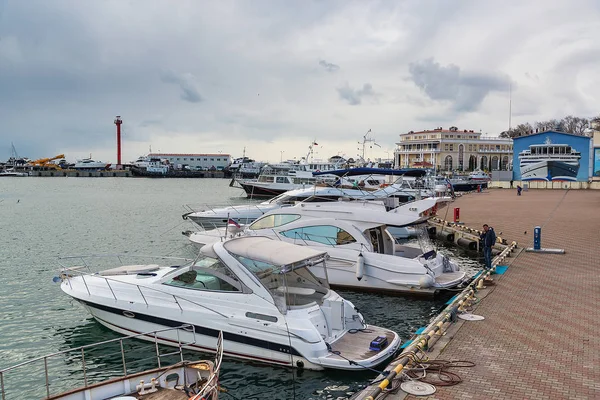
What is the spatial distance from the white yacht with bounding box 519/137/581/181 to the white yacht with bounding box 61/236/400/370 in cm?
6203

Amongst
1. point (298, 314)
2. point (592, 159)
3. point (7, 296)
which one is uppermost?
point (592, 159)

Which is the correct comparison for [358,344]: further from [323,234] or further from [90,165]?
[90,165]

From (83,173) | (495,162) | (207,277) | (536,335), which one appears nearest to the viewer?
(536,335)

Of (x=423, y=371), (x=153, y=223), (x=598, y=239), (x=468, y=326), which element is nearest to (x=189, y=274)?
(x=423, y=371)

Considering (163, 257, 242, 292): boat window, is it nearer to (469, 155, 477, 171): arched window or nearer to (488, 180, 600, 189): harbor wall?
(488, 180, 600, 189): harbor wall

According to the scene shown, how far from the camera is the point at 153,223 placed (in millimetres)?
39219

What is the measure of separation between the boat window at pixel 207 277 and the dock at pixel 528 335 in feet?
13.1

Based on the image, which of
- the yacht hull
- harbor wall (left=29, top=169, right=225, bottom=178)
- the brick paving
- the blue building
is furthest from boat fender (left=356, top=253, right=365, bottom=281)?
harbor wall (left=29, top=169, right=225, bottom=178)

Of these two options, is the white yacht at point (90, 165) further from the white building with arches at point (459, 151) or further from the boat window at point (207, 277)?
the boat window at point (207, 277)

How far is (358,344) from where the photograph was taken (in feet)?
34.6

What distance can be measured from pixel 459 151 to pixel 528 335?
117 metres

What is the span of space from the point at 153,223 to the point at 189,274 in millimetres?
28894

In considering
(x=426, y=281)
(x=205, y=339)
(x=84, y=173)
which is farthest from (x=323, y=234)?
(x=84, y=173)

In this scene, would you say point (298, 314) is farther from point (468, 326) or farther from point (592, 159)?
point (592, 159)
